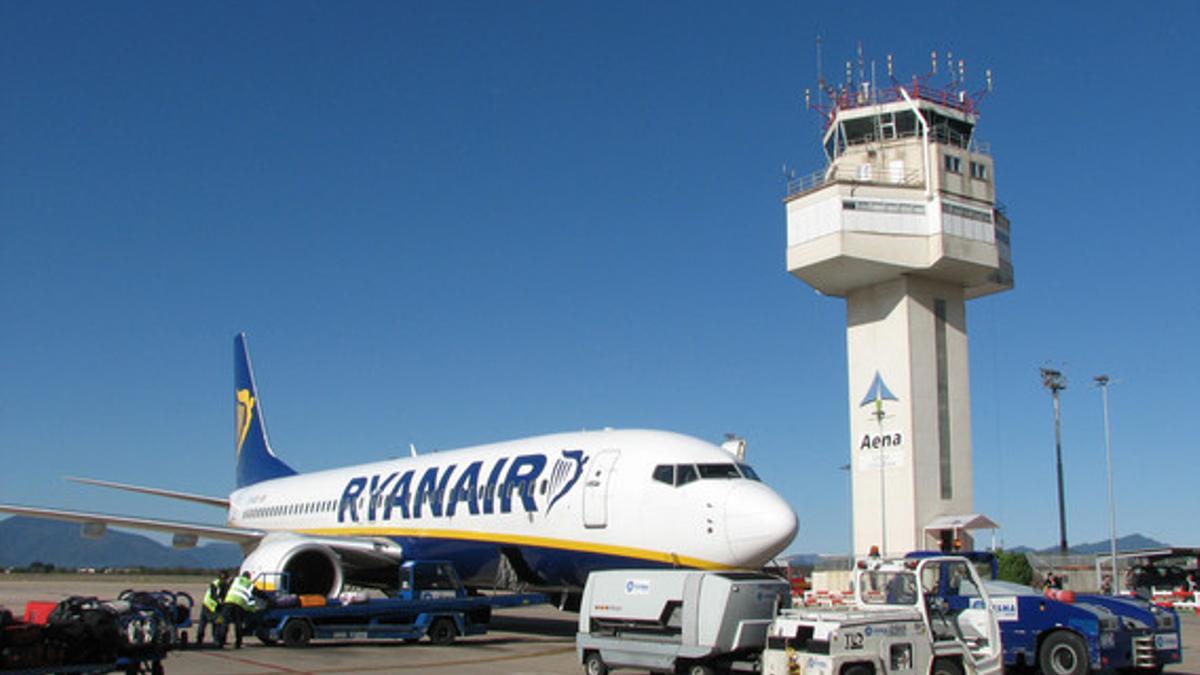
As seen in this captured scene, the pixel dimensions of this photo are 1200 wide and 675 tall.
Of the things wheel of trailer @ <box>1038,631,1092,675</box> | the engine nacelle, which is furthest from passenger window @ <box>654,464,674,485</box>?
the engine nacelle

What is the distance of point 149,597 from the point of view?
1583 cm

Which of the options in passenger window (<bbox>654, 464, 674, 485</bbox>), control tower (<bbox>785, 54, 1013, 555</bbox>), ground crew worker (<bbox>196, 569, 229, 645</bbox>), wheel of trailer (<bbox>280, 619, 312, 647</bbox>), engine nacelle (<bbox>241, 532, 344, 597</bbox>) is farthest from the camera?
control tower (<bbox>785, 54, 1013, 555</bbox>)

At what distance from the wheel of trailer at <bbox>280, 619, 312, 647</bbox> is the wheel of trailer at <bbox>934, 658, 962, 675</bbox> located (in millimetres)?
10153

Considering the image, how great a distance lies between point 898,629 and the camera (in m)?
11.1

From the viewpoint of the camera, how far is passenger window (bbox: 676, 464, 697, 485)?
16734 mm

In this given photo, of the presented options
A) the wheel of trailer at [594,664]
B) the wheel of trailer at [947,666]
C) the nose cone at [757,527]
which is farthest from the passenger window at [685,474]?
the wheel of trailer at [947,666]

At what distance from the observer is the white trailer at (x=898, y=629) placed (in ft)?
35.4

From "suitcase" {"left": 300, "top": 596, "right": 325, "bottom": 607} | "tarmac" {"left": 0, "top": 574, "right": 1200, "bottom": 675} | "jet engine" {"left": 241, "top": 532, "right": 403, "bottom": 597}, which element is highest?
"jet engine" {"left": 241, "top": 532, "right": 403, "bottom": 597}

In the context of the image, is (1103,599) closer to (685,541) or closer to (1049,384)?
(685,541)

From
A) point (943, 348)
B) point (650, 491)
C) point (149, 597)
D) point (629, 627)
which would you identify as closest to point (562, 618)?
point (650, 491)

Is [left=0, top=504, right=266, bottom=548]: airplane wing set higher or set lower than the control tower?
lower

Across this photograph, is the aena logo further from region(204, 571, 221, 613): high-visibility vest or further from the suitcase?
region(204, 571, 221, 613): high-visibility vest

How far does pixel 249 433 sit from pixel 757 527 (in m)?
23.7

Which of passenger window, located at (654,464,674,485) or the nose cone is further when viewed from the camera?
passenger window, located at (654,464,674,485)
